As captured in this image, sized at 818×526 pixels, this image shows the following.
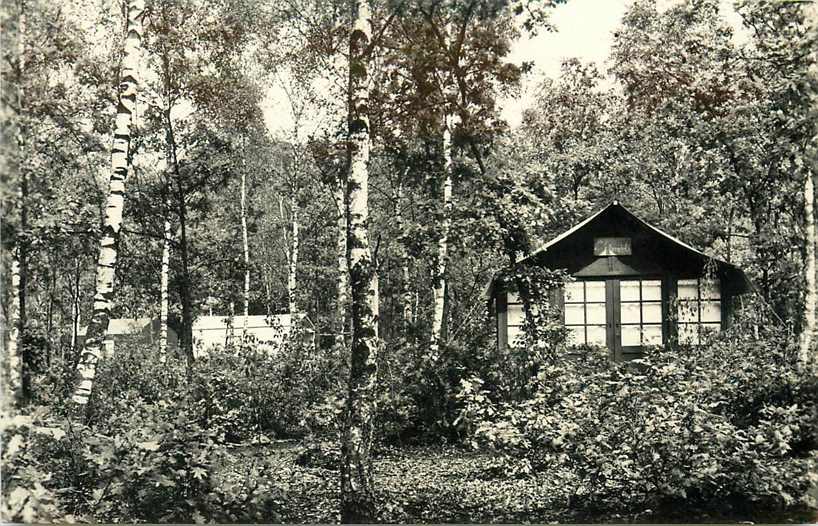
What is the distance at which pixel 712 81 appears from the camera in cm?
848

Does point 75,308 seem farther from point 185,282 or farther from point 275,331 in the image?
point 275,331

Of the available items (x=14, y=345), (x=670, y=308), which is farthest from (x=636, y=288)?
(x=14, y=345)

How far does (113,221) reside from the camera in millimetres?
7383

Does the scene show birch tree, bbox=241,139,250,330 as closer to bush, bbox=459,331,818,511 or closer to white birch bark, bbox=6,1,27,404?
white birch bark, bbox=6,1,27,404

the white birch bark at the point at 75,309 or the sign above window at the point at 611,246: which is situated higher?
Result: the sign above window at the point at 611,246

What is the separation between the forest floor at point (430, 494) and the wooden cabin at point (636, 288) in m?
2.02

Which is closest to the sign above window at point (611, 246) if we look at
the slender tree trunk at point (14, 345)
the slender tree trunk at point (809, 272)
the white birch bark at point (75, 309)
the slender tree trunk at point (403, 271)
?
the slender tree trunk at point (809, 272)

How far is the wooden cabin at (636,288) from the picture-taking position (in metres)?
7.68

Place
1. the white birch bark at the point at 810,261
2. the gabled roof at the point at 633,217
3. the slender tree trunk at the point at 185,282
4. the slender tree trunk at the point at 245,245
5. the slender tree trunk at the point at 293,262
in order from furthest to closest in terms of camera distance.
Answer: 1. the slender tree trunk at the point at 293,262
2. the slender tree trunk at the point at 245,245
3. the slender tree trunk at the point at 185,282
4. the gabled roof at the point at 633,217
5. the white birch bark at the point at 810,261

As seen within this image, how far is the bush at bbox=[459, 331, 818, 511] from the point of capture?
5.82 meters

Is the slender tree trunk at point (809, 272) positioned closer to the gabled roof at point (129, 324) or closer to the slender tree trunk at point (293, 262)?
the slender tree trunk at point (293, 262)

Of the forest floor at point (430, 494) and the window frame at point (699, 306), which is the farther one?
the window frame at point (699, 306)

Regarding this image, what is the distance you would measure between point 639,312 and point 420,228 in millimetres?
2735

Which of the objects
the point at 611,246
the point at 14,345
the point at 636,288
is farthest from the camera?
the point at 611,246
